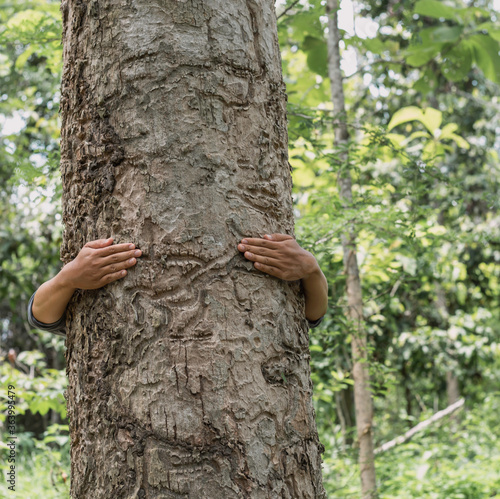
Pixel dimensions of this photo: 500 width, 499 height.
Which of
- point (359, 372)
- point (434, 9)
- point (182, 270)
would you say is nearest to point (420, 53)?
point (434, 9)

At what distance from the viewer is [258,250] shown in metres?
1.40

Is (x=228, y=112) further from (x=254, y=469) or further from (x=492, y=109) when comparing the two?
(x=492, y=109)

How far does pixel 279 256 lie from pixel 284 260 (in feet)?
0.07

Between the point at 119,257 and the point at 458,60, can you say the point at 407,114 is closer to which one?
the point at 458,60

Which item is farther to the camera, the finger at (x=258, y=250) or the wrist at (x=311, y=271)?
the wrist at (x=311, y=271)

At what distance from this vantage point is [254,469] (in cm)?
126

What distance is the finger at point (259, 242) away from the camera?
1.39 metres

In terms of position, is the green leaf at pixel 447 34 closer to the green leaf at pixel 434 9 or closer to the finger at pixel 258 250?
the green leaf at pixel 434 9

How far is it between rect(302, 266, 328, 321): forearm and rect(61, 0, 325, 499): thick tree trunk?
51mm

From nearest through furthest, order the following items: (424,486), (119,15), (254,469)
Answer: (254,469) → (119,15) → (424,486)

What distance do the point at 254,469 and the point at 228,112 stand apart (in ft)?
3.04

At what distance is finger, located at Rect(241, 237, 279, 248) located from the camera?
4.56 feet

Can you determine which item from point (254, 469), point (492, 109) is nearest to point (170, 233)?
point (254, 469)

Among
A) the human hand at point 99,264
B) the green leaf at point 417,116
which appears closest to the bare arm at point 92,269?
the human hand at point 99,264
